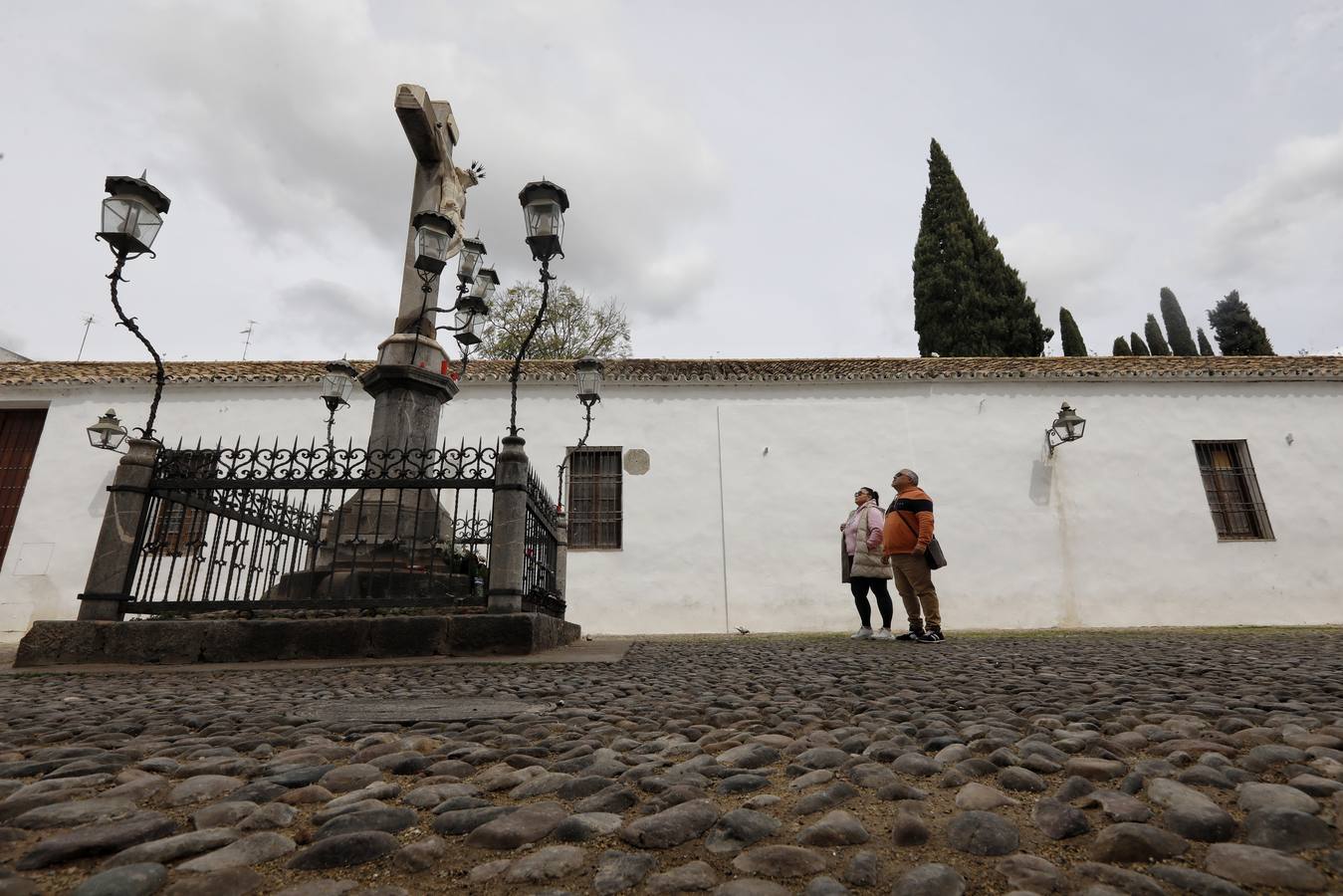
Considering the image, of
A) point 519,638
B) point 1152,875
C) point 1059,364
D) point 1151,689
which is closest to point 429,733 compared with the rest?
point 1152,875

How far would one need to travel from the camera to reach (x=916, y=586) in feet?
20.8

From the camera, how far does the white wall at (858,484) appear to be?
11773 mm

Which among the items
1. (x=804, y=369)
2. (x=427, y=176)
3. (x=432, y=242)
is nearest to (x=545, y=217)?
(x=432, y=242)

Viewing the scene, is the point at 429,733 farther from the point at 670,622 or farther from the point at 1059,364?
the point at 1059,364

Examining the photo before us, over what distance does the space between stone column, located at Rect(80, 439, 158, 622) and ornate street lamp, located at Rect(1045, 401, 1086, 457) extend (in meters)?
13.4

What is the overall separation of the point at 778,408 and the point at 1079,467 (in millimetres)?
5870

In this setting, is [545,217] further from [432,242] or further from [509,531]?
[509,531]

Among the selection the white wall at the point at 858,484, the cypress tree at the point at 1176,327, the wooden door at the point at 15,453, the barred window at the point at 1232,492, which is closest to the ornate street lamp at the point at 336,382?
the white wall at the point at 858,484

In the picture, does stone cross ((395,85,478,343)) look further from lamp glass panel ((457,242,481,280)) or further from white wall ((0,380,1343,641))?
white wall ((0,380,1343,641))

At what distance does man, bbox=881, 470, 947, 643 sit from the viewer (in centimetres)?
623

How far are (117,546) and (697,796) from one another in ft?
18.7

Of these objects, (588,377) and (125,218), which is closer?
(125,218)

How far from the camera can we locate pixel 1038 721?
85.4 inches

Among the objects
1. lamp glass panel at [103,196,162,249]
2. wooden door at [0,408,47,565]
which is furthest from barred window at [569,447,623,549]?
wooden door at [0,408,47,565]
